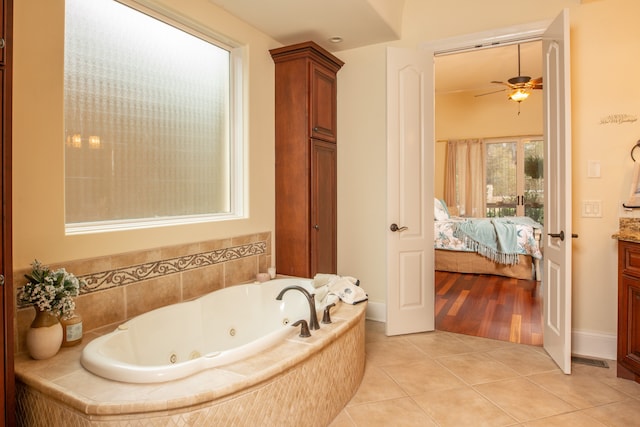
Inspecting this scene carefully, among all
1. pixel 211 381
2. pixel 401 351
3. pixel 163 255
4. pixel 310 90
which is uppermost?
pixel 310 90

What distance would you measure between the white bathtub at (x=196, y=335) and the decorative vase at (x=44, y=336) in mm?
145

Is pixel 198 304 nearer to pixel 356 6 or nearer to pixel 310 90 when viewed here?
pixel 310 90

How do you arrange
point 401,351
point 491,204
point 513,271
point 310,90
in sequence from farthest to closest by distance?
1. point 491,204
2. point 513,271
3. point 310,90
4. point 401,351

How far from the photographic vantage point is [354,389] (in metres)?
2.31

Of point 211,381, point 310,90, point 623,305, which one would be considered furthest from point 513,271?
point 211,381

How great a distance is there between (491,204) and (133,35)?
7258 millimetres

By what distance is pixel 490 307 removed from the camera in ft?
13.1

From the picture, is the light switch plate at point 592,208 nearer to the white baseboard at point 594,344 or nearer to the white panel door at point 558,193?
the white panel door at point 558,193

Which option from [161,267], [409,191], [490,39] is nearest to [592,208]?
[409,191]

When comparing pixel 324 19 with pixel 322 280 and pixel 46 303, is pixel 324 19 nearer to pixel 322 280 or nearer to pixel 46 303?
pixel 322 280

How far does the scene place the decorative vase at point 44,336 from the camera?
1.67 meters

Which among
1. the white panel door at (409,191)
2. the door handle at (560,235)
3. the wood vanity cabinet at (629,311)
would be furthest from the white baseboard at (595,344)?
the white panel door at (409,191)

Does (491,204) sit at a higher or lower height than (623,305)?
higher

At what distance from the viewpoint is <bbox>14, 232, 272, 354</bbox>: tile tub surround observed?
6.63ft
